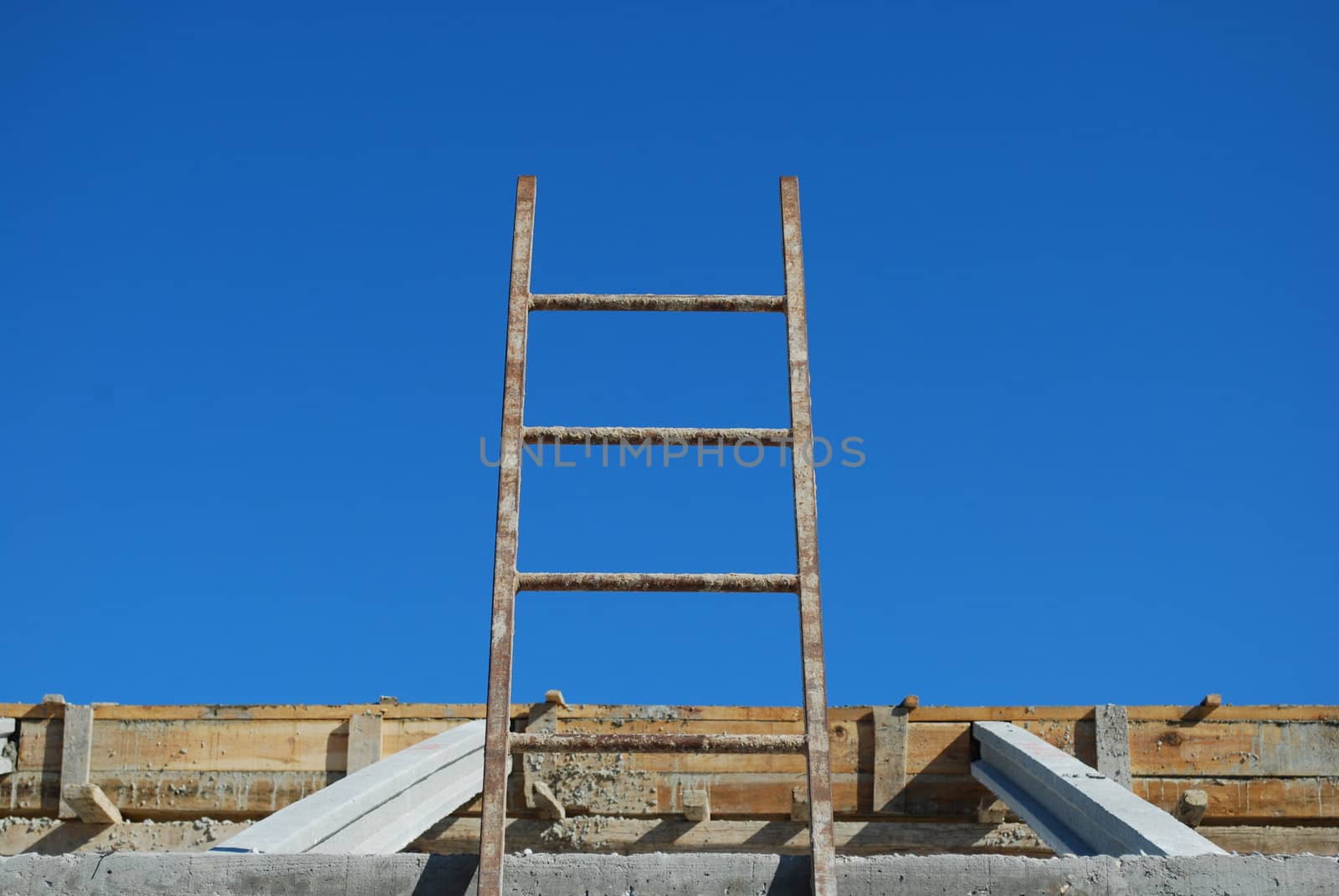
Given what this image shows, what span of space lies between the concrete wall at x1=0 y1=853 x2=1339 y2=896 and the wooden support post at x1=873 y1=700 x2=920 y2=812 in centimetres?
383

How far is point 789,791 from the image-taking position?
7062mm

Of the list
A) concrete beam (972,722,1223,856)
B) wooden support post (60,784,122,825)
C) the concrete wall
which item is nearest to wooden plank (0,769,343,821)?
wooden support post (60,784,122,825)

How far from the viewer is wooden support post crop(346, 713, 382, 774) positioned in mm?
7270

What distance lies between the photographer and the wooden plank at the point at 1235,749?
7.22 metres

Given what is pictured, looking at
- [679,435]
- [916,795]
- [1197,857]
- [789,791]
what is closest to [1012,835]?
[916,795]

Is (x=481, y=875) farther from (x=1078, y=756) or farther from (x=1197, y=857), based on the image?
(x=1078, y=756)

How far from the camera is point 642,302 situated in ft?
13.4

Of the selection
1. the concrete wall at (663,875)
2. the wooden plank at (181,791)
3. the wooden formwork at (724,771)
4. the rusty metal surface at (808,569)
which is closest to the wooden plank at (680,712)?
the wooden formwork at (724,771)

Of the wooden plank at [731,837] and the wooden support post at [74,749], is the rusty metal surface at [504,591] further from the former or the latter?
the wooden support post at [74,749]

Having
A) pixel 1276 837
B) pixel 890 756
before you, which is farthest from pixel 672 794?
pixel 1276 837

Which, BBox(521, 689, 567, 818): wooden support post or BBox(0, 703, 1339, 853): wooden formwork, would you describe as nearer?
BBox(521, 689, 567, 818): wooden support post

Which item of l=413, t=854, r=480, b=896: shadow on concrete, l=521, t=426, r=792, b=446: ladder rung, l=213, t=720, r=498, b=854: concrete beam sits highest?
l=521, t=426, r=792, b=446: ladder rung

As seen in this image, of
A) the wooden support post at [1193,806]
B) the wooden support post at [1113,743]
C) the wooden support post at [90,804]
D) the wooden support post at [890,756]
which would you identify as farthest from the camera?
the wooden support post at [1113,743]

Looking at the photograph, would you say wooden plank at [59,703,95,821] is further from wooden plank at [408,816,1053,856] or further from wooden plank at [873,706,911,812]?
wooden plank at [873,706,911,812]
